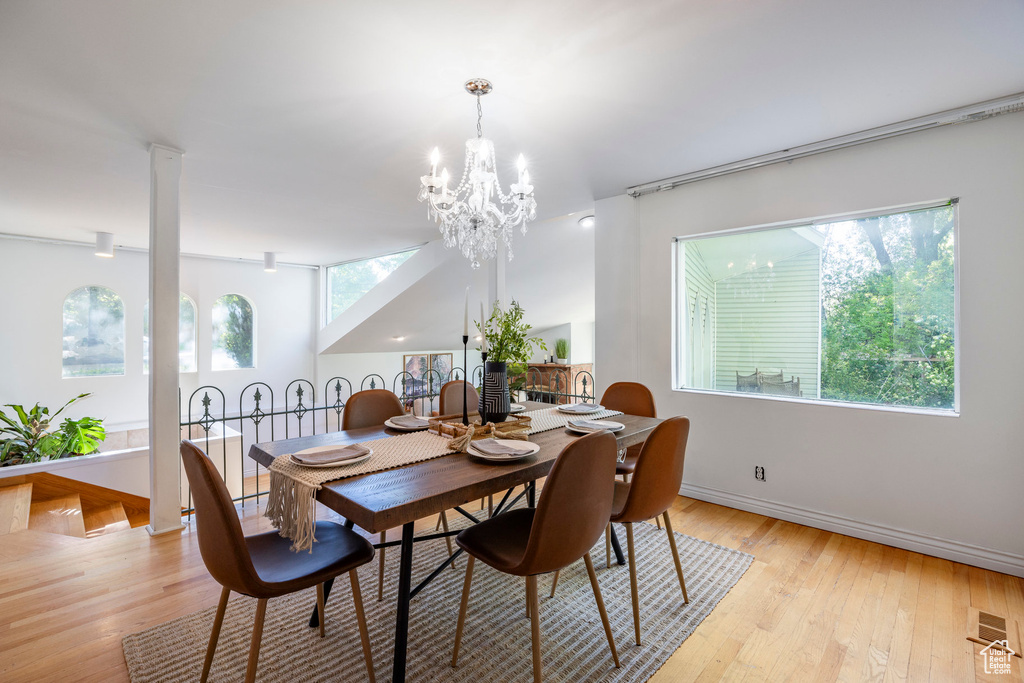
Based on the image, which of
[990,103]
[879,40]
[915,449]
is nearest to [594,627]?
[915,449]

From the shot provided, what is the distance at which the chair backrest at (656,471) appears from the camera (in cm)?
176

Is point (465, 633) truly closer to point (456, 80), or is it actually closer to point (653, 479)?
point (653, 479)

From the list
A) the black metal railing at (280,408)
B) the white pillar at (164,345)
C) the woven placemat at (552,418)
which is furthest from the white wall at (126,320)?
the woven placemat at (552,418)


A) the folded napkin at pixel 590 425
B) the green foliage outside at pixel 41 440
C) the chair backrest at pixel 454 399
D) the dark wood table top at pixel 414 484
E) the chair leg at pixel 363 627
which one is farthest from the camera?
the green foliage outside at pixel 41 440

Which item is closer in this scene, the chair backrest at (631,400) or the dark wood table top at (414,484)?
the dark wood table top at (414,484)

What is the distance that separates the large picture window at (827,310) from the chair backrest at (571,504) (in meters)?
2.17

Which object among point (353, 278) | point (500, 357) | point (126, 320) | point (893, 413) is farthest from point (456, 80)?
point (126, 320)

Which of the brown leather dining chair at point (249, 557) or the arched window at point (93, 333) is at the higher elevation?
the arched window at point (93, 333)

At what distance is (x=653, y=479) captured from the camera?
181cm

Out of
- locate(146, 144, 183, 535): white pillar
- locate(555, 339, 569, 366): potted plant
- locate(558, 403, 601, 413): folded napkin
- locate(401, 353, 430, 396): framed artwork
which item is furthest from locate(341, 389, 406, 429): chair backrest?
locate(555, 339, 569, 366): potted plant

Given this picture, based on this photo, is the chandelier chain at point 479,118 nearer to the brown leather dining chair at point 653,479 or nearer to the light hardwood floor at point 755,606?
the brown leather dining chair at point 653,479

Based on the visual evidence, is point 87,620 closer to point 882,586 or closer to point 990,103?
point 882,586

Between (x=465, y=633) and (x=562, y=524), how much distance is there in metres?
0.81

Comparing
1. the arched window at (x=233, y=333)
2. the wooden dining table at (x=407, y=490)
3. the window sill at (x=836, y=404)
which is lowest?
the wooden dining table at (x=407, y=490)
